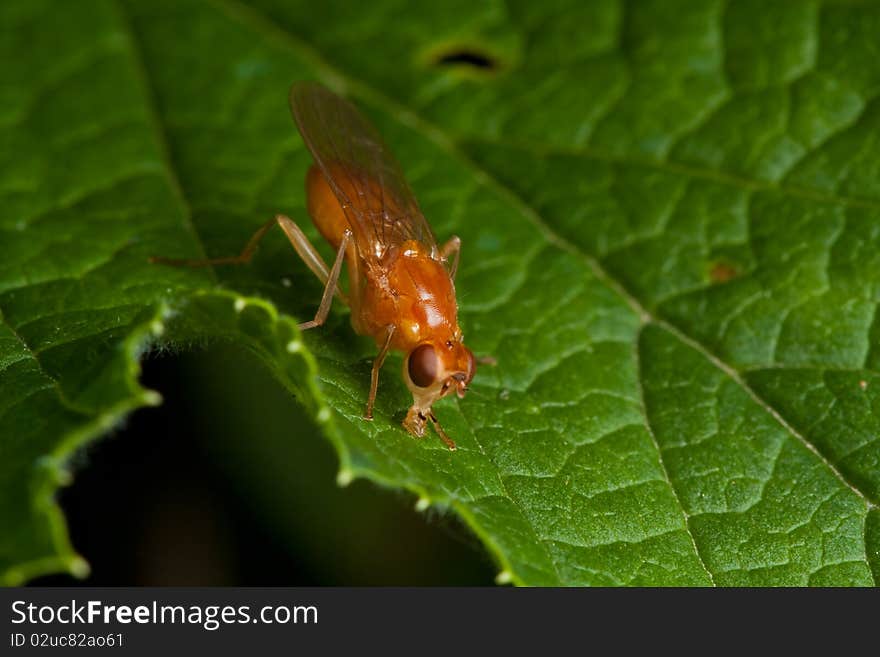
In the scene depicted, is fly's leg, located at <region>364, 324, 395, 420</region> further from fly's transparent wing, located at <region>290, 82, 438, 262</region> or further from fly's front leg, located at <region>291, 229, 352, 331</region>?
fly's transparent wing, located at <region>290, 82, 438, 262</region>

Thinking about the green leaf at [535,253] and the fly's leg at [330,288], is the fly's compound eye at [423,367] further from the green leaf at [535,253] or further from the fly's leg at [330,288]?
the fly's leg at [330,288]

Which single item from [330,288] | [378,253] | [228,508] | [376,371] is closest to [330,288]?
[330,288]

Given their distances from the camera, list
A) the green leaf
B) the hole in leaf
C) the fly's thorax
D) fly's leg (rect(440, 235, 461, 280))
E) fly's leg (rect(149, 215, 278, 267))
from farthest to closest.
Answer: the hole in leaf < fly's leg (rect(440, 235, 461, 280)) < fly's leg (rect(149, 215, 278, 267)) < the fly's thorax < the green leaf

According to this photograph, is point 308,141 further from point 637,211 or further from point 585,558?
point 585,558

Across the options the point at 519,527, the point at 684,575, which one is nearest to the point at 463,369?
the point at 519,527

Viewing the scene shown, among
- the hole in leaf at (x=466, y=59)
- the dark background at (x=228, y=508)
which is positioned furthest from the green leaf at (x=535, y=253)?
the dark background at (x=228, y=508)

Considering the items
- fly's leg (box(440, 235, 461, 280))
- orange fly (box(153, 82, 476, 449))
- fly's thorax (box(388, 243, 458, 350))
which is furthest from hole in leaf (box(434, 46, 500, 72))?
fly's thorax (box(388, 243, 458, 350))
